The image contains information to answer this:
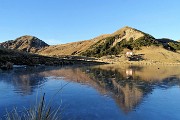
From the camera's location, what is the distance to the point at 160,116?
15.5 meters

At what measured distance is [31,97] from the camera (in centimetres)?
2059

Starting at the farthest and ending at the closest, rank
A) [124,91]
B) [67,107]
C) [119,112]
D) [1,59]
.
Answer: [1,59]
[124,91]
[67,107]
[119,112]

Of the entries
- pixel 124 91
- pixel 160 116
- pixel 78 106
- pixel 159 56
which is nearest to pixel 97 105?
pixel 78 106

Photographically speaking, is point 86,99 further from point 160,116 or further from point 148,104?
point 160,116

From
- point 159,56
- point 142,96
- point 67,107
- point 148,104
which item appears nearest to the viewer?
point 67,107

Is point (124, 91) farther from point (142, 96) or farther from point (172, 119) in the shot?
point (172, 119)

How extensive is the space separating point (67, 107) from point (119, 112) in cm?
319

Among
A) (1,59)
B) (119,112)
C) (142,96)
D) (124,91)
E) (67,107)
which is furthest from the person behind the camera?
(1,59)

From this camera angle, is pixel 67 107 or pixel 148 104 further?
pixel 148 104

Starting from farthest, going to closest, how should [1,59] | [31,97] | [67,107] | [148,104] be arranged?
[1,59], [31,97], [148,104], [67,107]

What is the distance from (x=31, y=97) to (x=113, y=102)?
5.80m

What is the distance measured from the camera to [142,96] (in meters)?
22.1

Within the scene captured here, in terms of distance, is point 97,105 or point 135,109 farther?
point 97,105

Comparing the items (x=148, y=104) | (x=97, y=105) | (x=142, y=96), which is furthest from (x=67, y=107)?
(x=142, y=96)
